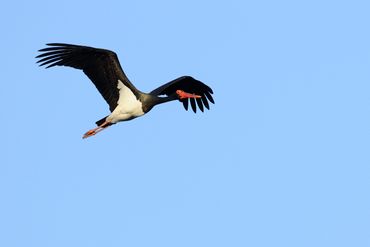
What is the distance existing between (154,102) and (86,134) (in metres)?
2.03

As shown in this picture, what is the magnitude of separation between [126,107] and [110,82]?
0.76m

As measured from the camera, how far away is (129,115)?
102 feet

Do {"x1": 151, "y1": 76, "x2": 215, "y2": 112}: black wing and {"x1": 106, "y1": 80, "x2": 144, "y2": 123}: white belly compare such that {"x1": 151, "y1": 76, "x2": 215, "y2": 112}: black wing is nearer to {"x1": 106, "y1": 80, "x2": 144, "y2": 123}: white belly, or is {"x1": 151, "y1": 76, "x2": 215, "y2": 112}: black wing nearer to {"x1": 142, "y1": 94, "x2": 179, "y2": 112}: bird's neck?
{"x1": 142, "y1": 94, "x2": 179, "y2": 112}: bird's neck

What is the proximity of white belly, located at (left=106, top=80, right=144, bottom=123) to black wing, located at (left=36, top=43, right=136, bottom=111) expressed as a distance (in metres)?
0.12

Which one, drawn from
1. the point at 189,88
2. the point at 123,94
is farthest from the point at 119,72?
the point at 189,88

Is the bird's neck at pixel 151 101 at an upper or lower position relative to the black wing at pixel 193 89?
lower

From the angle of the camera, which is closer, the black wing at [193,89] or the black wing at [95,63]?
the black wing at [95,63]

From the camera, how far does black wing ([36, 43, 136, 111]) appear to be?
30219 mm

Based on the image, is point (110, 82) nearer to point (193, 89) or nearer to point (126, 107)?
point (126, 107)

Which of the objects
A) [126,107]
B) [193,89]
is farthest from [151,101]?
[193,89]

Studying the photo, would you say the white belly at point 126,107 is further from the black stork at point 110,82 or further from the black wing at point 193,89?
the black wing at point 193,89

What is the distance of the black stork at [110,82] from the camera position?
30266 millimetres

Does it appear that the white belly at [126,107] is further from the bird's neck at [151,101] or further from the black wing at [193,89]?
the black wing at [193,89]

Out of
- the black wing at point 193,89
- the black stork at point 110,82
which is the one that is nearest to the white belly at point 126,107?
the black stork at point 110,82
